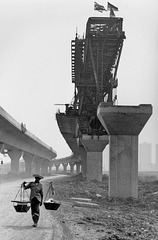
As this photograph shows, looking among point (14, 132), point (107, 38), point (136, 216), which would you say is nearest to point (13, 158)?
point (14, 132)

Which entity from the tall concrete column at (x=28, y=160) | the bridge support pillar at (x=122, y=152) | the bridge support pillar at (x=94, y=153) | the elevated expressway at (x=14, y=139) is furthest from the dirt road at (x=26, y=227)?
the tall concrete column at (x=28, y=160)

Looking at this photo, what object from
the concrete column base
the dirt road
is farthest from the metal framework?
the dirt road

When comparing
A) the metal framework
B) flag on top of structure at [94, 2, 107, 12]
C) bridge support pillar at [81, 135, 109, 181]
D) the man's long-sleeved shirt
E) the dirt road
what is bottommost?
the dirt road

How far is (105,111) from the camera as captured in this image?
26172mm

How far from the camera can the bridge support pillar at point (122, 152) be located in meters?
26.3

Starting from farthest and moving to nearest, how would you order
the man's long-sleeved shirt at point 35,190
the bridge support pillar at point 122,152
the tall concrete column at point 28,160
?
the tall concrete column at point 28,160, the bridge support pillar at point 122,152, the man's long-sleeved shirt at point 35,190

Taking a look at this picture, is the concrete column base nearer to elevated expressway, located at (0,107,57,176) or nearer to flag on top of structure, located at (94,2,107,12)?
flag on top of structure, located at (94,2,107,12)

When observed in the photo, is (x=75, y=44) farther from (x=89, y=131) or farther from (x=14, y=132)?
(x=14, y=132)

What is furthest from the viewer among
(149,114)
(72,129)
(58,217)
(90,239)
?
Result: (72,129)

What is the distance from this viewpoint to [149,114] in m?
26.1

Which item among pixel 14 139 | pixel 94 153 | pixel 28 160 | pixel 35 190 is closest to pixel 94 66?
pixel 94 153

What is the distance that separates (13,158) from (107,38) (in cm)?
4643

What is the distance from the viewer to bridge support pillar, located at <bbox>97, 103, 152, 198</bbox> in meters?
26.3

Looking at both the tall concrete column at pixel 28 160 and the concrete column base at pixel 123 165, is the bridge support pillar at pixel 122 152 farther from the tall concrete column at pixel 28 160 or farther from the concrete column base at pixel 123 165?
the tall concrete column at pixel 28 160
